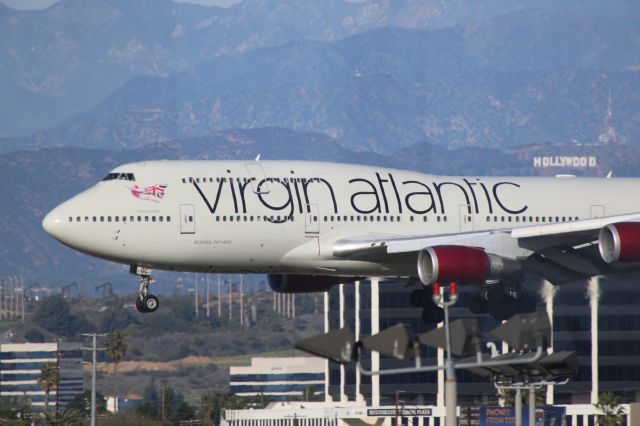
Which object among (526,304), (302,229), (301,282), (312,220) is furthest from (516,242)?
(301,282)

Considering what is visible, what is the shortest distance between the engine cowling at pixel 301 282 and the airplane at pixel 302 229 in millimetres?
2357

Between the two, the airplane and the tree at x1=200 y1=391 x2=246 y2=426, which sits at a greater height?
the airplane

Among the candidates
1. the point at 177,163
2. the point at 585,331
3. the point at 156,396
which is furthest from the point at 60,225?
the point at 156,396

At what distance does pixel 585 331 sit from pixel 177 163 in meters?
32.2

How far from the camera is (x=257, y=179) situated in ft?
165

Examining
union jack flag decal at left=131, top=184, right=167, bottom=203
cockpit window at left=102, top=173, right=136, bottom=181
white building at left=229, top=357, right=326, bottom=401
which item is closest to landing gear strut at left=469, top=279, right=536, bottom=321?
union jack flag decal at left=131, top=184, right=167, bottom=203

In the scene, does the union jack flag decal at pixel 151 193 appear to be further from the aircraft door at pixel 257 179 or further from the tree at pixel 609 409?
the tree at pixel 609 409

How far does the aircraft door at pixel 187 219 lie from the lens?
49.6 meters

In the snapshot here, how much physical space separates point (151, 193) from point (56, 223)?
3387 mm

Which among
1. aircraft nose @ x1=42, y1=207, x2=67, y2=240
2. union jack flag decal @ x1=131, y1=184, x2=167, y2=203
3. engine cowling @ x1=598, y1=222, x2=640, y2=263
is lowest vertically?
engine cowling @ x1=598, y1=222, x2=640, y2=263

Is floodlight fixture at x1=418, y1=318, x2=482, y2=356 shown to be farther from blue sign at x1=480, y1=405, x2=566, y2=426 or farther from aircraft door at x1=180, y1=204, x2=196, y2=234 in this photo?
blue sign at x1=480, y1=405, x2=566, y2=426

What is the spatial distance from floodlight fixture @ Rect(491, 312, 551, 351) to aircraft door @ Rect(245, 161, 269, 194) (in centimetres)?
2464

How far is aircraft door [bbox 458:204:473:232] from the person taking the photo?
172ft

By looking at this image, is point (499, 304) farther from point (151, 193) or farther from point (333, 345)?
point (333, 345)
